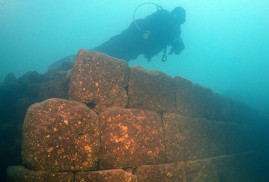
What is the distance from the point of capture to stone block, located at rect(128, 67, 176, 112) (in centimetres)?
392

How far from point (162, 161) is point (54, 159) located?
2.32m

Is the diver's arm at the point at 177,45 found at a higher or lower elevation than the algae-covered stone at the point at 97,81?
higher

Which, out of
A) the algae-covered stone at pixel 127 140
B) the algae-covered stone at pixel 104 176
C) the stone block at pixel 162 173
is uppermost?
the algae-covered stone at pixel 127 140

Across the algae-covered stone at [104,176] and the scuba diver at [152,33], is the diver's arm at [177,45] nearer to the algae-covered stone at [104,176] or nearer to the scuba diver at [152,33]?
the scuba diver at [152,33]

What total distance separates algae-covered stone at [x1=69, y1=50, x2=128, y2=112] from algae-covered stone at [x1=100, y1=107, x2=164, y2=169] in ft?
0.92

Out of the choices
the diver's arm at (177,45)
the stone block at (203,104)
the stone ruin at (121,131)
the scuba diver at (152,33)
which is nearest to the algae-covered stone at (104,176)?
the stone ruin at (121,131)

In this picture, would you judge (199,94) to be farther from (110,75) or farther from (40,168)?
(40,168)

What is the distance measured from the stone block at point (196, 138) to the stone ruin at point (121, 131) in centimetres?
3


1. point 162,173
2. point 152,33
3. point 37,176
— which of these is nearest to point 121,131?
point 162,173

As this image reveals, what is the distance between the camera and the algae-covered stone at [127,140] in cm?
305

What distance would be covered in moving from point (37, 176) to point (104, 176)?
96cm

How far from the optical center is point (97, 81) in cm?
332

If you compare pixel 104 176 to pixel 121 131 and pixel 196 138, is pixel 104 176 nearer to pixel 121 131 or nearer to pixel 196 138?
pixel 121 131

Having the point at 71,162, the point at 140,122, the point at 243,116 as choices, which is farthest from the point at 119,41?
the point at 243,116
